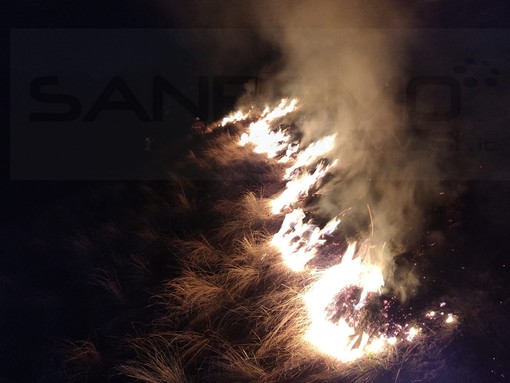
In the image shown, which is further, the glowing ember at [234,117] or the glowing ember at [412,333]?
the glowing ember at [234,117]

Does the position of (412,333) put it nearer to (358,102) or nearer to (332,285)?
(332,285)

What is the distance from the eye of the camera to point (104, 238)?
4.20 m

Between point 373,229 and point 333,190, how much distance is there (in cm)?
70

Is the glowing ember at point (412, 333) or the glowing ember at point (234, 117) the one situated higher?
the glowing ember at point (234, 117)

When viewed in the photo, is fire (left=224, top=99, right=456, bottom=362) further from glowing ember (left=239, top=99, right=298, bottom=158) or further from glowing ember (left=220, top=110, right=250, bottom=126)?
glowing ember (left=220, top=110, right=250, bottom=126)

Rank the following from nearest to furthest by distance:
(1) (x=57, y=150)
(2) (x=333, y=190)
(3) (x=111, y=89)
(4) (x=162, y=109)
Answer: (2) (x=333, y=190) → (1) (x=57, y=150) → (3) (x=111, y=89) → (4) (x=162, y=109)

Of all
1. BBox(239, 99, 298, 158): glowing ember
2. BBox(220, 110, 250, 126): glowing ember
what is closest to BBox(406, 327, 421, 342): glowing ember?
BBox(239, 99, 298, 158): glowing ember

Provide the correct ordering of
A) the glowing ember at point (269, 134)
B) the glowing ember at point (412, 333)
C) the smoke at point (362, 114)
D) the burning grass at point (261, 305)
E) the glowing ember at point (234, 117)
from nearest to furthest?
the burning grass at point (261, 305)
the glowing ember at point (412, 333)
the smoke at point (362, 114)
the glowing ember at point (269, 134)
the glowing ember at point (234, 117)

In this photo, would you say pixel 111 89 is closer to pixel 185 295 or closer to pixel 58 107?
pixel 58 107

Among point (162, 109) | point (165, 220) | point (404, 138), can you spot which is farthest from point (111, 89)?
point (404, 138)

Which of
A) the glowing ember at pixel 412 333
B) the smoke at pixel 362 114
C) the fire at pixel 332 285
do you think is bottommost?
the glowing ember at pixel 412 333

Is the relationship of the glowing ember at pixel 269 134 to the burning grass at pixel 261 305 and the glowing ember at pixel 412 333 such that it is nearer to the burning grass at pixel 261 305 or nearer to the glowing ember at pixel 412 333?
the burning grass at pixel 261 305

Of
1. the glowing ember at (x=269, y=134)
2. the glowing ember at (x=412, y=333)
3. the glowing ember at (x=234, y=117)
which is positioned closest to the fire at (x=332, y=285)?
the glowing ember at (x=412, y=333)

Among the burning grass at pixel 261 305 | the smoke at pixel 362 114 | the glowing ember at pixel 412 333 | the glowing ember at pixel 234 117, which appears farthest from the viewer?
the glowing ember at pixel 234 117
